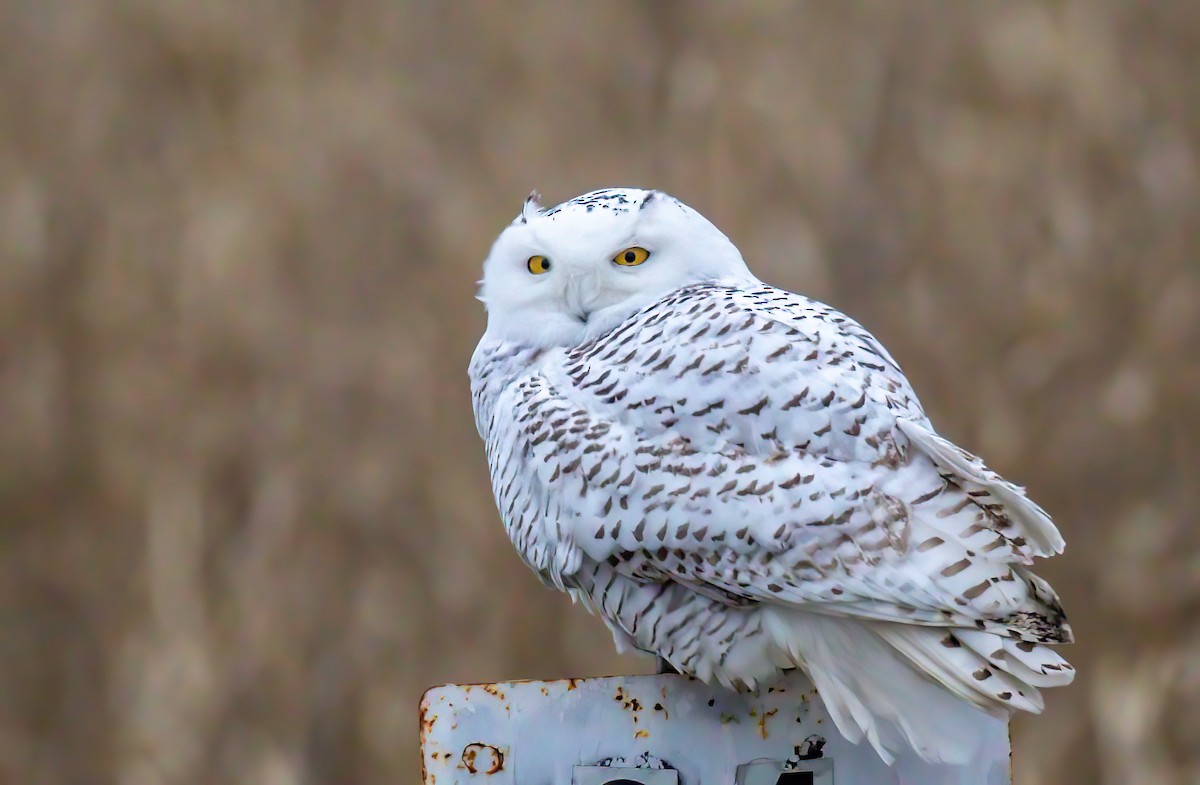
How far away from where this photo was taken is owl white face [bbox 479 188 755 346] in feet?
4.16

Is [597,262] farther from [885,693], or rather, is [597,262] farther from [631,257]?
[885,693]

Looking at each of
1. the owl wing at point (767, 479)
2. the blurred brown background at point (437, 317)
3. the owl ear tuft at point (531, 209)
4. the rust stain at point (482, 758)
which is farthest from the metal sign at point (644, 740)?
the blurred brown background at point (437, 317)

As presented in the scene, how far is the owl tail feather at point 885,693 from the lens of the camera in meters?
1.05

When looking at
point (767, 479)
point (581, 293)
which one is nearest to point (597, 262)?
point (581, 293)

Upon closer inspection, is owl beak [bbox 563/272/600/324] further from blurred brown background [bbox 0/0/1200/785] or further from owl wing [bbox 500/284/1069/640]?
blurred brown background [bbox 0/0/1200/785]

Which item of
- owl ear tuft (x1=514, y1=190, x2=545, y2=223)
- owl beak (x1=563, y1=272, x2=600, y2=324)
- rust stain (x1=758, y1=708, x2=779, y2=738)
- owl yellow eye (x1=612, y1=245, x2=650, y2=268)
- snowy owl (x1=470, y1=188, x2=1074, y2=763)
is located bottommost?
rust stain (x1=758, y1=708, x2=779, y2=738)

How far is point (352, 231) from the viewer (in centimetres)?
257

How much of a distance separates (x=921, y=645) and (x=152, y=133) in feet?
6.82

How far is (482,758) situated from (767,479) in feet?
1.15

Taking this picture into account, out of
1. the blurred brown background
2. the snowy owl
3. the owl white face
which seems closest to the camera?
the snowy owl

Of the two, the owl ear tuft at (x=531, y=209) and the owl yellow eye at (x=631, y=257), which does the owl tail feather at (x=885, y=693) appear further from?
the owl ear tuft at (x=531, y=209)

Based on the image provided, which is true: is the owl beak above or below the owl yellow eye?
below

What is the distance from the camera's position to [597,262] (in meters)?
1.27

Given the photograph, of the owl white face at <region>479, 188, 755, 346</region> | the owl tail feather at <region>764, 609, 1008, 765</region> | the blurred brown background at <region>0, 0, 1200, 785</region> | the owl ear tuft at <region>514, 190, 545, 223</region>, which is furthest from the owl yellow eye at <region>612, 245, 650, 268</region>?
the blurred brown background at <region>0, 0, 1200, 785</region>
